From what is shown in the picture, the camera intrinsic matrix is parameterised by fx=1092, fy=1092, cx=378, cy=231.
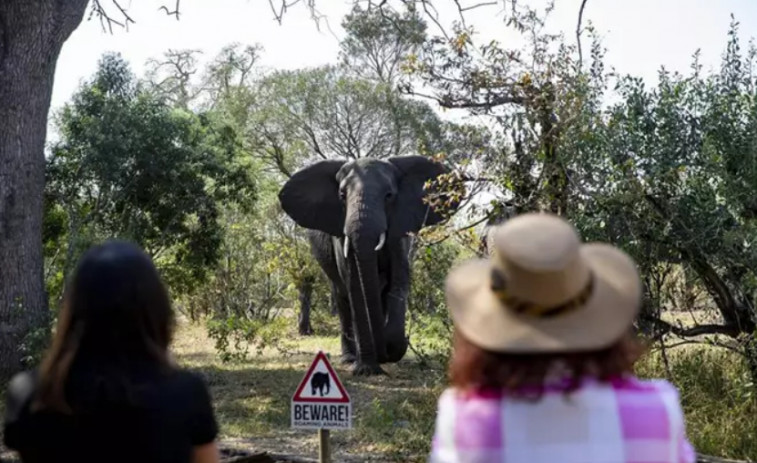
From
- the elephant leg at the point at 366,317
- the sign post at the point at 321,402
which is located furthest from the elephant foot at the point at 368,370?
the sign post at the point at 321,402

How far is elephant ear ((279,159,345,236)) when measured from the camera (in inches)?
572

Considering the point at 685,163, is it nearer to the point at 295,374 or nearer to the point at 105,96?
the point at 295,374

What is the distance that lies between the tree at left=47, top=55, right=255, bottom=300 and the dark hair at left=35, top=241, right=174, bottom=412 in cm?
1308

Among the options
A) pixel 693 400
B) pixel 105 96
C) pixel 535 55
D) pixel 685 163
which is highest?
pixel 105 96

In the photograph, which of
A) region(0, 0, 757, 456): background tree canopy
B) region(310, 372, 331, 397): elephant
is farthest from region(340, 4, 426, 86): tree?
region(310, 372, 331, 397): elephant

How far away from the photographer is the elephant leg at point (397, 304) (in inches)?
528

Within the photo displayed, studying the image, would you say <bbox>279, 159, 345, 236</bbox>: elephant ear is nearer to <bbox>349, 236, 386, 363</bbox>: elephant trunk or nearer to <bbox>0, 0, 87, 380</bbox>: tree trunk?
<bbox>349, 236, 386, 363</bbox>: elephant trunk

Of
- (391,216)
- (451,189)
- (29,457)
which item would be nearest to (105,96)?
(391,216)

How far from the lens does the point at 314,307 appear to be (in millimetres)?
28344

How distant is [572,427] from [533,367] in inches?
5.9

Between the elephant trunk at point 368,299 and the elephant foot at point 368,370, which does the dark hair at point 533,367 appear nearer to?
the elephant trunk at point 368,299

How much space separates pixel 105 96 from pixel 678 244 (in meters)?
11.1

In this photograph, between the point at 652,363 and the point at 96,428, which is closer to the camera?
the point at 96,428

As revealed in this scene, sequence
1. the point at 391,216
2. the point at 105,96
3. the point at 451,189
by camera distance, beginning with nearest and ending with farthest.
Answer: the point at 451,189 → the point at 391,216 → the point at 105,96
